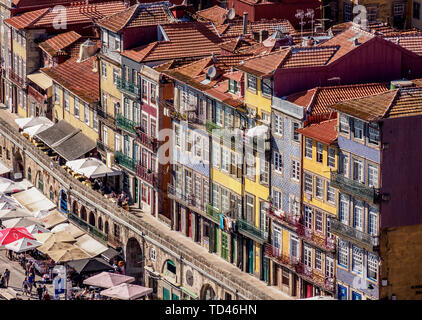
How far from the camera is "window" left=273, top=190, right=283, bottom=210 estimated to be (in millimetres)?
111938

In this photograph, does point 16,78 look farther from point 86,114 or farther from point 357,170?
point 357,170

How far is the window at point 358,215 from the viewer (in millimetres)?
102000

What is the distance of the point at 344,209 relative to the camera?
340 ft

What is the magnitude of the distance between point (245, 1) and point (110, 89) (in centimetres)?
2011

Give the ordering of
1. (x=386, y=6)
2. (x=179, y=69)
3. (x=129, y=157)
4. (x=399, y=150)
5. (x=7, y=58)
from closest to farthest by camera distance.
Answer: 1. (x=399, y=150)
2. (x=179, y=69)
3. (x=129, y=157)
4. (x=386, y=6)
5. (x=7, y=58)

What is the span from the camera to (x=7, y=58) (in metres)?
168

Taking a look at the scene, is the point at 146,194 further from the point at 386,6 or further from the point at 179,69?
the point at 386,6

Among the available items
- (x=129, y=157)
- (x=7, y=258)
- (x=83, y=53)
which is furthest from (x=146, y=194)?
(x=83, y=53)

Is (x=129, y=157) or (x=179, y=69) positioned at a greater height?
(x=179, y=69)

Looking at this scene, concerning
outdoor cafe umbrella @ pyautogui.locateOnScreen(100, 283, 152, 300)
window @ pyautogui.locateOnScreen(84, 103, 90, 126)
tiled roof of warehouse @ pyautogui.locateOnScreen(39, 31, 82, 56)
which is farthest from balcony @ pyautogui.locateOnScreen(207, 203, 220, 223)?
tiled roof of warehouse @ pyautogui.locateOnScreen(39, 31, 82, 56)

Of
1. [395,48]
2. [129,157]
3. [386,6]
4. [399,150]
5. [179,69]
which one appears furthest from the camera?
[386,6]

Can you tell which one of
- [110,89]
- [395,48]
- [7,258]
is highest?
[395,48]

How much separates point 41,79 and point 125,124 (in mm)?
24790

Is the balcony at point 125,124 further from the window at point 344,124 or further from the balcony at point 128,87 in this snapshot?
the window at point 344,124
